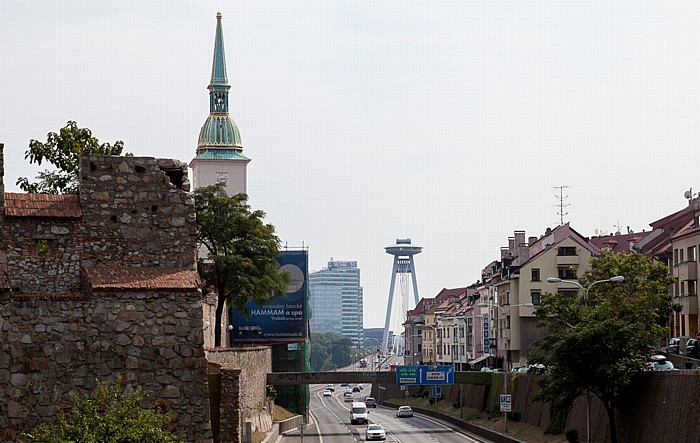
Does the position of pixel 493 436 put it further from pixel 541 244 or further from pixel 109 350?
pixel 109 350

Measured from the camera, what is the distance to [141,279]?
2347 centimetres

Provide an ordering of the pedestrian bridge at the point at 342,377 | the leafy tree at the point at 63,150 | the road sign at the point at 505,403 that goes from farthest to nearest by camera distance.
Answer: the pedestrian bridge at the point at 342,377, the road sign at the point at 505,403, the leafy tree at the point at 63,150

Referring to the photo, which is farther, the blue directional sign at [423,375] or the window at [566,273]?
the window at [566,273]

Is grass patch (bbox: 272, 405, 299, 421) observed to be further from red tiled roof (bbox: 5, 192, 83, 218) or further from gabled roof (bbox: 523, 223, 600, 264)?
red tiled roof (bbox: 5, 192, 83, 218)

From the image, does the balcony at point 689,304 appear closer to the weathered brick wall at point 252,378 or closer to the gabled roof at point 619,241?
the gabled roof at point 619,241

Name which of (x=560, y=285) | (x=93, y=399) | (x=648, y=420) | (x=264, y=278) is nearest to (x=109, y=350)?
(x=93, y=399)

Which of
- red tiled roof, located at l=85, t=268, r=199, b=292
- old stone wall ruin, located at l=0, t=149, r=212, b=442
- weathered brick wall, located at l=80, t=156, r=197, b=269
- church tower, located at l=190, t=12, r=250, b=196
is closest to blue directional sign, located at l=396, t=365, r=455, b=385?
church tower, located at l=190, t=12, r=250, b=196

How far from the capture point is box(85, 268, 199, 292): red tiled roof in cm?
2311

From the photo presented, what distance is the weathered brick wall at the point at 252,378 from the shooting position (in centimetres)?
6588

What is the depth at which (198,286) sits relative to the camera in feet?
77.5

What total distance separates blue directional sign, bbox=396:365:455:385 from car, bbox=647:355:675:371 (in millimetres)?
39322

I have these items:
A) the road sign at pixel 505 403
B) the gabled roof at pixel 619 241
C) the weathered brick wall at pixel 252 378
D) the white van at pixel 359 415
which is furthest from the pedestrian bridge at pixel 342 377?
the gabled roof at pixel 619 241

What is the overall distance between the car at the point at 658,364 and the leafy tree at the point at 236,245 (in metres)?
27.7

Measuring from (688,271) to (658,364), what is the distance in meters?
31.9
